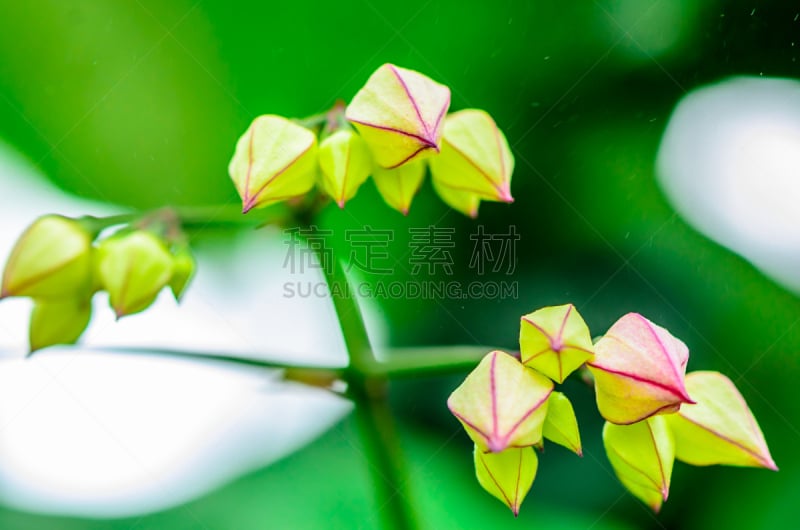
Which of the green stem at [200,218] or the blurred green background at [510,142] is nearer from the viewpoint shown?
the green stem at [200,218]

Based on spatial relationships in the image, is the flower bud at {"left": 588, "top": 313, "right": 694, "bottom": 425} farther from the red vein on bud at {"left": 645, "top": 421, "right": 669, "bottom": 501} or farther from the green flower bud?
the green flower bud

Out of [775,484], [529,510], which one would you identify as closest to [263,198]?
[529,510]

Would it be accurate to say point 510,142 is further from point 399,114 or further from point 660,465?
point 660,465

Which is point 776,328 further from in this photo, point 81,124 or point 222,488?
point 81,124

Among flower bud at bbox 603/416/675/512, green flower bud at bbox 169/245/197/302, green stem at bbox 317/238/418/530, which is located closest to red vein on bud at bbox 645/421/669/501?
flower bud at bbox 603/416/675/512

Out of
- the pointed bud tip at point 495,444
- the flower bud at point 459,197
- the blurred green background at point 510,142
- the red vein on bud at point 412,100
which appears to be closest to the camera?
the pointed bud tip at point 495,444

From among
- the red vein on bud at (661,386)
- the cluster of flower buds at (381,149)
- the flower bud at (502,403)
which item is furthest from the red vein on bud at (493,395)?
the cluster of flower buds at (381,149)

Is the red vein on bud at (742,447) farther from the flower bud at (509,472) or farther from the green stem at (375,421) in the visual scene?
the green stem at (375,421)
